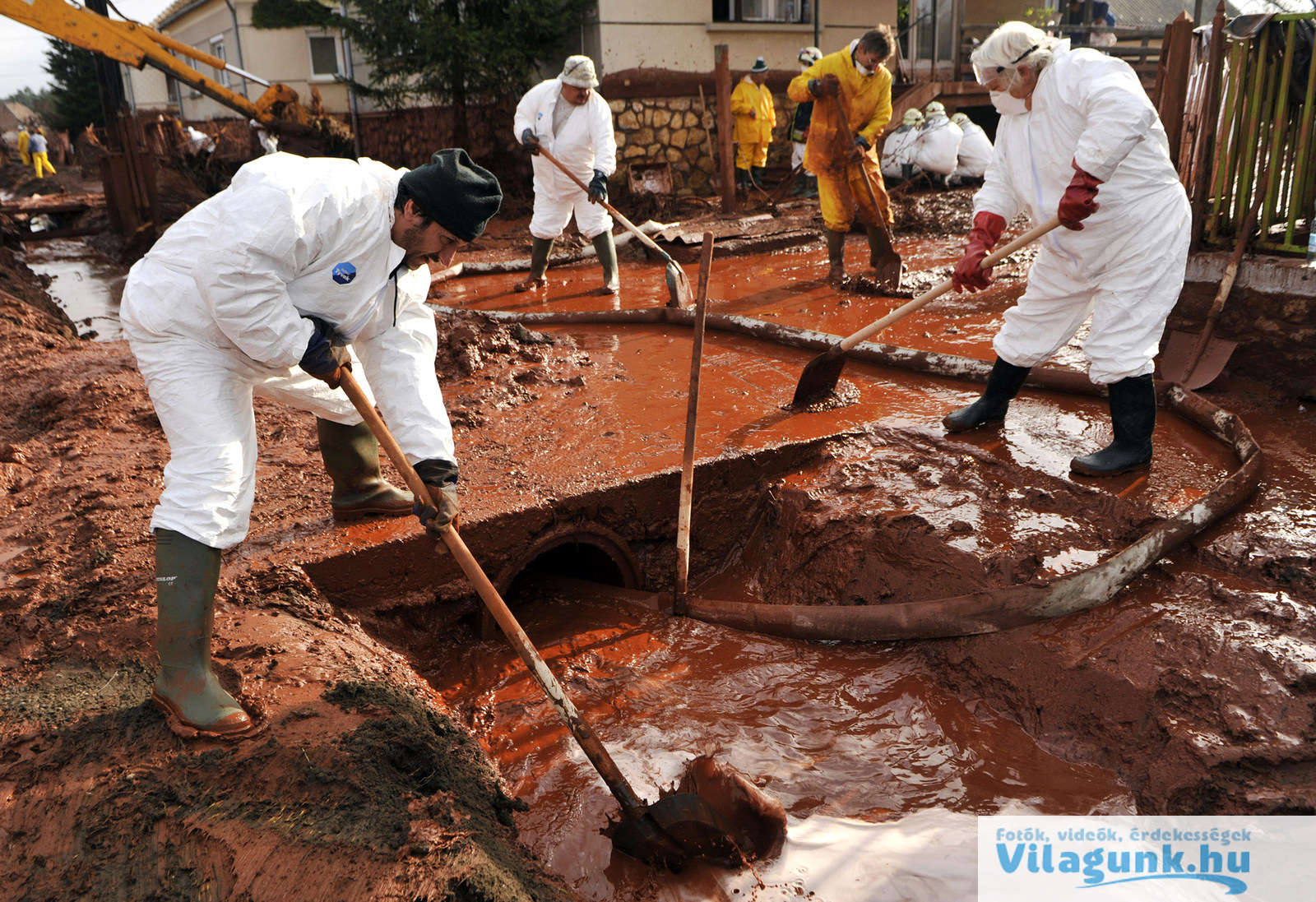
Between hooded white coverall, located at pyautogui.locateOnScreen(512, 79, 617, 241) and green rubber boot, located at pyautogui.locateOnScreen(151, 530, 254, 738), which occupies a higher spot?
hooded white coverall, located at pyautogui.locateOnScreen(512, 79, 617, 241)

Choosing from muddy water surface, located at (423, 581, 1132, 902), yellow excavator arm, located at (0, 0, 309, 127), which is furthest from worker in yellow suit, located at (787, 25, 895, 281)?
yellow excavator arm, located at (0, 0, 309, 127)

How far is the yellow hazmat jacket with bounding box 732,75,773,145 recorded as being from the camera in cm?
1323

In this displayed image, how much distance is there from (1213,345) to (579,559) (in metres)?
3.91

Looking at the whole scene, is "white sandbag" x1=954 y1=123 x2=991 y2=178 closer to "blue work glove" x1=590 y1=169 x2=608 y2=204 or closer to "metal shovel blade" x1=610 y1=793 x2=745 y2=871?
"blue work glove" x1=590 y1=169 x2=608 y2=204

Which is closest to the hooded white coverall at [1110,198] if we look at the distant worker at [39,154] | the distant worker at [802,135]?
the distant worker at [802,135]

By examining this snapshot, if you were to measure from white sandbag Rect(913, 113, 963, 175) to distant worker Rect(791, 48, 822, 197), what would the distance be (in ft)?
5.33

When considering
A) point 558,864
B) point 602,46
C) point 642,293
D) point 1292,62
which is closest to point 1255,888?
Result: point 558,864

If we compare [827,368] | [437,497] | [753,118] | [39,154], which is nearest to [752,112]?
[753,118]

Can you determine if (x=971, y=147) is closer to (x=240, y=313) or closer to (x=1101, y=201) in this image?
(x=1101, y=201)

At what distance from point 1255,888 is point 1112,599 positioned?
1035 millimetres

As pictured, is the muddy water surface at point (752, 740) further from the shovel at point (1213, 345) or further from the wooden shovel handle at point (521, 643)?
the shovel at point (1213, 345)

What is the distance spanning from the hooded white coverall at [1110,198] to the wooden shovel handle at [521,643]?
2.78 metres

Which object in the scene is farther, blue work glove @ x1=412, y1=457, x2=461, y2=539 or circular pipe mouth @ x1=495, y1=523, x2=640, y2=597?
circular pipe mouth @ x1=495, y1=523, x2=640, y2=597

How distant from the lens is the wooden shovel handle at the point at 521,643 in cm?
256
